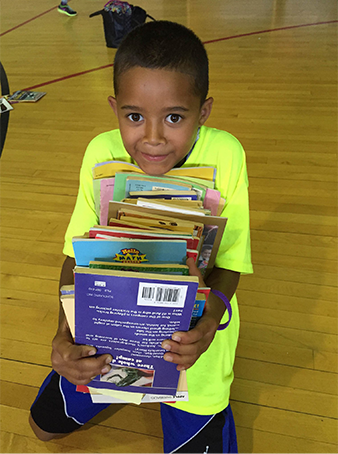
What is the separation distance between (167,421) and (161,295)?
0.67 metres

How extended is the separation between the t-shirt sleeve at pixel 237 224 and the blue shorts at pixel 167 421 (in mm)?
450

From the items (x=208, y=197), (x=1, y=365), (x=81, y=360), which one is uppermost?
(x=208, y=197)

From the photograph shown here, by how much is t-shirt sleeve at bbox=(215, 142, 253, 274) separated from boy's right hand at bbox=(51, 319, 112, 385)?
0.41 meters

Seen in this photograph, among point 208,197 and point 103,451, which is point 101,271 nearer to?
point 208,197

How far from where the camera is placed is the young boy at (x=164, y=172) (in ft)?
2.48

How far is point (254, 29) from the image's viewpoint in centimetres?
466

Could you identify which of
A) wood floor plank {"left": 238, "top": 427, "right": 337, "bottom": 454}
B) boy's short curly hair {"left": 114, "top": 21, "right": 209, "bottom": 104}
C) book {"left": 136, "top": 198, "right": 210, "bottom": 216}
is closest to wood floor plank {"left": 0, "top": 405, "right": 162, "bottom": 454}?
wood floor plank {"left": 238, "top": 427, "right": 337, "bottom": 454}

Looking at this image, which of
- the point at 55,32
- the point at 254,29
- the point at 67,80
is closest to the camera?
the point at 67,80

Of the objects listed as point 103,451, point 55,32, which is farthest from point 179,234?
point 55,32

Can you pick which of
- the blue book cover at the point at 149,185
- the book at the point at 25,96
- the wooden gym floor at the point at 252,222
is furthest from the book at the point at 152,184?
the book at the point at 25,96

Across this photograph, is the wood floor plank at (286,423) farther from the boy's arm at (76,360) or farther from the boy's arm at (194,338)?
the boy's arm at (76,360)

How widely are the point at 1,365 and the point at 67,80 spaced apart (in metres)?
3.03

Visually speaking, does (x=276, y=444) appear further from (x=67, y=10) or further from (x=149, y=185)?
(x=67, y=10)

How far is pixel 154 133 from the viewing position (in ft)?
2.59
